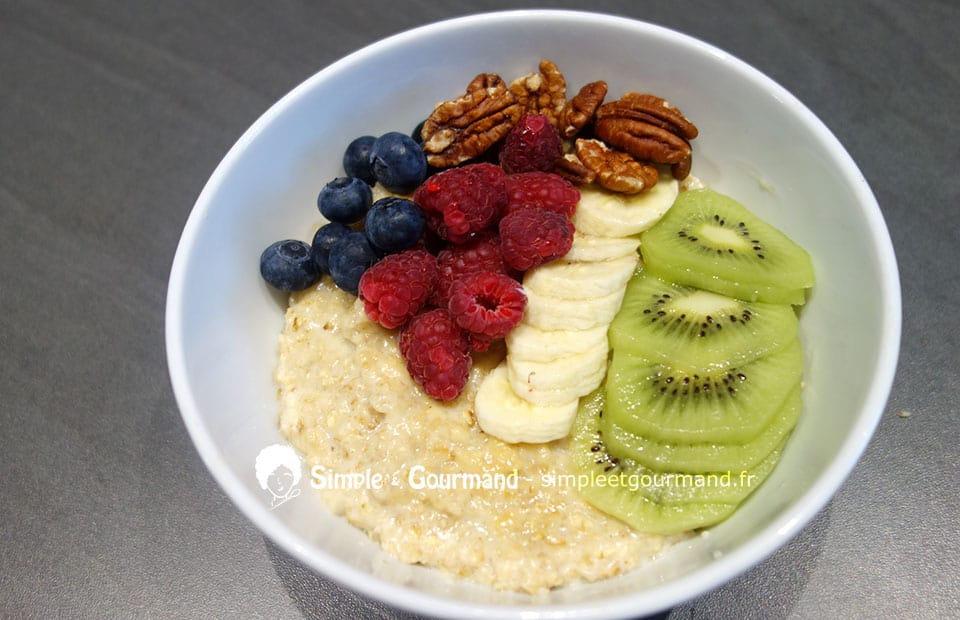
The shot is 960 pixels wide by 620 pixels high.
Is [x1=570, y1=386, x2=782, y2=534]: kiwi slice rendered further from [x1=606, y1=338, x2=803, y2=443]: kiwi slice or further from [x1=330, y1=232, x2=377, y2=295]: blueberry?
[x1=330, y1=232, x2=377, y2=295]: blueberry

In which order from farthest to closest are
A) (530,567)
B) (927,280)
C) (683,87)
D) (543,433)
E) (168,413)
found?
(927,280), (168,413), (683,87), (543,433), (530,567)

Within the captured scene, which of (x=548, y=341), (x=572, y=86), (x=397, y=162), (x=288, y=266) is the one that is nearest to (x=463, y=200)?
(x=397, y=162)

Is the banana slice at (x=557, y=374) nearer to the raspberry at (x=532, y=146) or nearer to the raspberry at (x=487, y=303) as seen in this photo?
the raspberry at (x=487, y=303)

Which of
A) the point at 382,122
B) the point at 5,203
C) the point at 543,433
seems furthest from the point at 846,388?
the point at 5,203

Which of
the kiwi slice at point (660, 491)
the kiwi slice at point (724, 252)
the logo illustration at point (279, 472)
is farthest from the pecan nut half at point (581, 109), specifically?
the logo illustration at point (279, 472)

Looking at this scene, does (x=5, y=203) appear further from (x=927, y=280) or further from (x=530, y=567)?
(x=927, y=280)
